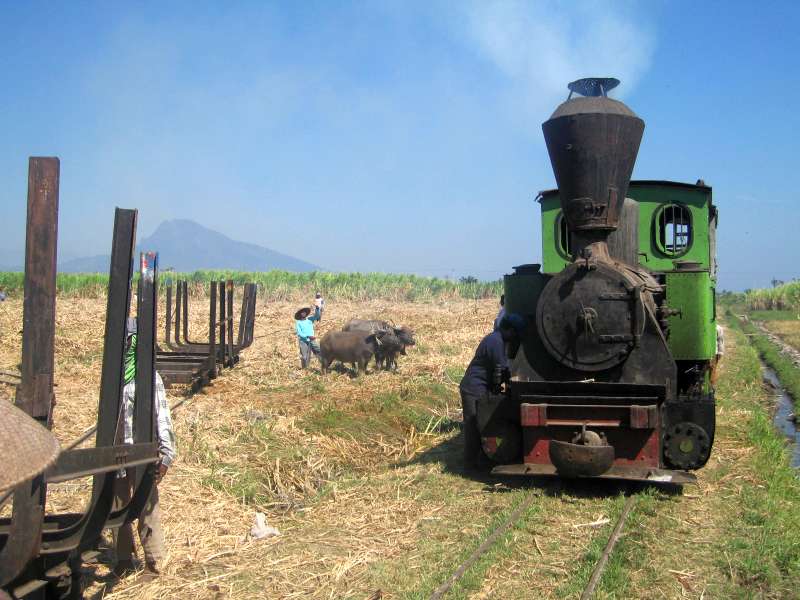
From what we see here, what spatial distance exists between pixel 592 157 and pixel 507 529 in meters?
3.58

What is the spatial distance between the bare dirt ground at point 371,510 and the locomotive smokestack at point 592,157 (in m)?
2.64

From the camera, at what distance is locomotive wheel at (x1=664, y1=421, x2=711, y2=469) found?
7.18m

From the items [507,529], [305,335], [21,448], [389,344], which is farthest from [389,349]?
[21,448]

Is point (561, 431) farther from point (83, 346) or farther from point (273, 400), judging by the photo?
point (83, 346)

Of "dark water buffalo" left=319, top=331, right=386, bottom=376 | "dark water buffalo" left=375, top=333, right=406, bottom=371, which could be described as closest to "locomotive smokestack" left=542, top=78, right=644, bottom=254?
"dark water buffalo" left=319, top=331, right=386, bottom=376

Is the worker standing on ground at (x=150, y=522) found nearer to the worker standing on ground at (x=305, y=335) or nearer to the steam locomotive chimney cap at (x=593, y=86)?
the steam locomotive chimney cap at (x=593, y=86)

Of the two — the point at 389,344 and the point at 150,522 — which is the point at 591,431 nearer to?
the point at 150,522

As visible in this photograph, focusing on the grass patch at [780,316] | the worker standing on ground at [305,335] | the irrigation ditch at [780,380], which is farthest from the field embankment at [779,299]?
the worker standing on ground at [305,335]

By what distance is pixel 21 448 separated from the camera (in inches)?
106

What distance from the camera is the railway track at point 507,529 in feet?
16.1

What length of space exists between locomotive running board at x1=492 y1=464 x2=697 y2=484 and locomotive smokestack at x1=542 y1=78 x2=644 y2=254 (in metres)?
2.19

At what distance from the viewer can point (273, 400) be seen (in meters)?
11.9

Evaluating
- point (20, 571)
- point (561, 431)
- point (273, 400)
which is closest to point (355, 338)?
point (273, 400)

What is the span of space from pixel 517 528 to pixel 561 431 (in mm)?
1441
